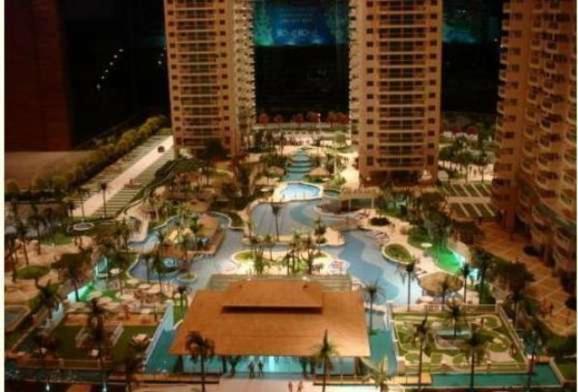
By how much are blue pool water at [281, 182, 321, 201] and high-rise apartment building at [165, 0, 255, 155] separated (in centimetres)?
808

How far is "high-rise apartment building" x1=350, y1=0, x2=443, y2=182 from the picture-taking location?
42.8m

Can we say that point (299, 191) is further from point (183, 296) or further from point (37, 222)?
point (183, 296)

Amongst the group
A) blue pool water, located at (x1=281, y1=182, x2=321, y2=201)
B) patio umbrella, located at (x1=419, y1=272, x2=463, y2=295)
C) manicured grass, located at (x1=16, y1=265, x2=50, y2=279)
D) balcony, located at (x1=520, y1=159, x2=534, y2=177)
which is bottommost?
manicured grass, located at (x1=16, y1=265, x2=50, y2=279)

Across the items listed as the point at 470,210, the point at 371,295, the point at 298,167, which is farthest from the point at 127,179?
the point at 371,295

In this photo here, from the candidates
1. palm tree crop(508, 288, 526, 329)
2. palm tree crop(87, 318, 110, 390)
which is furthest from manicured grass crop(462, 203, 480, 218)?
palm tree crop(87, 318, 110, 390)

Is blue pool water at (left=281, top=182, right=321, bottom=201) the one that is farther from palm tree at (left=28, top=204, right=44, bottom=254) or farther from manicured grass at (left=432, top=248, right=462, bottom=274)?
palm tree at (left=28, top=204, right=44, bottom=254)

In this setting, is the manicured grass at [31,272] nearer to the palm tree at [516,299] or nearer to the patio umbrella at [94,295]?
the patio umbrella at [94,295]

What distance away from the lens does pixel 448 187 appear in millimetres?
45344

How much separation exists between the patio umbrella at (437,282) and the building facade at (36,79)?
34.9 metres

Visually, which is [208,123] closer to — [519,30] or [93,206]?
[93,206]

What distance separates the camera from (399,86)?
44000mm

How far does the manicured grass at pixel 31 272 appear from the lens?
32406mm

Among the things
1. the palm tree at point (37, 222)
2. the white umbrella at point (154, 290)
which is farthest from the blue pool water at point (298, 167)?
the white umbrella at point (154, 290)

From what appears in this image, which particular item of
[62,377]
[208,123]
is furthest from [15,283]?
[208,123]
